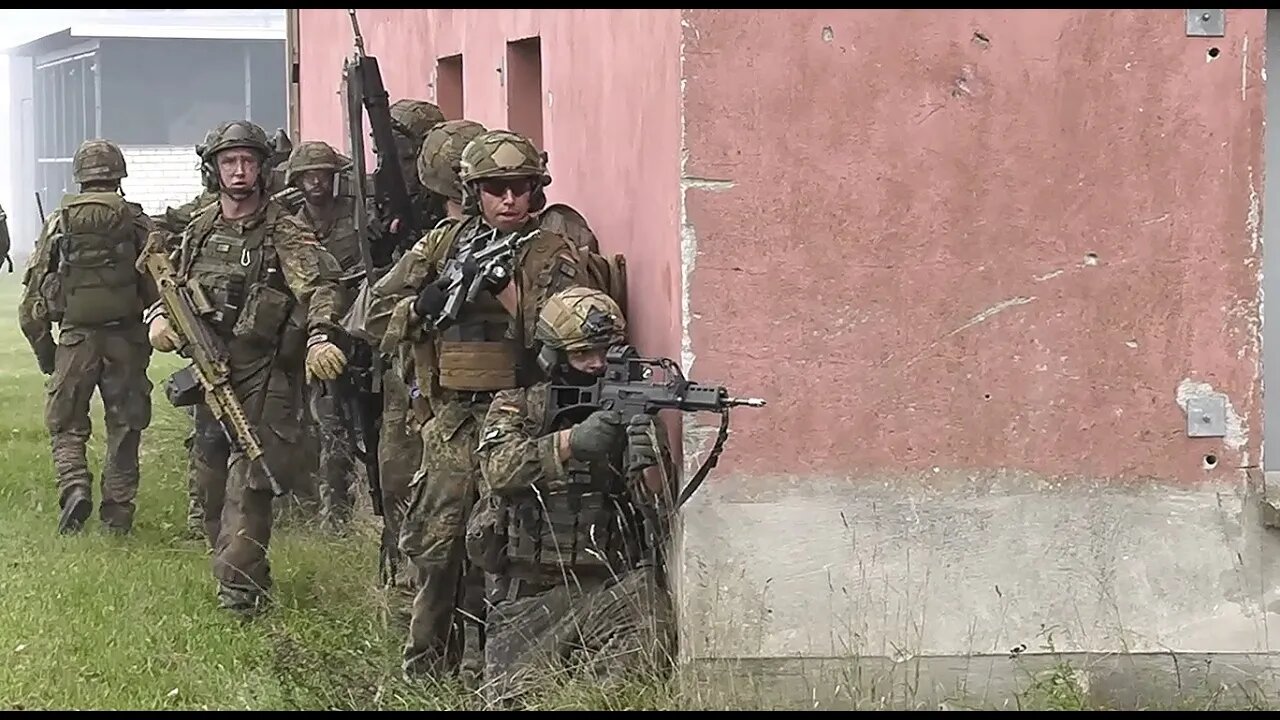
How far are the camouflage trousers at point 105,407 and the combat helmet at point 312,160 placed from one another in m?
1.40

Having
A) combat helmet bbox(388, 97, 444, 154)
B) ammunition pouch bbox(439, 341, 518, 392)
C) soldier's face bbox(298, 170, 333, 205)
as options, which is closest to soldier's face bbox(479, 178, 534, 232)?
ammunition pouch bbox(439, 341, 518, 392)

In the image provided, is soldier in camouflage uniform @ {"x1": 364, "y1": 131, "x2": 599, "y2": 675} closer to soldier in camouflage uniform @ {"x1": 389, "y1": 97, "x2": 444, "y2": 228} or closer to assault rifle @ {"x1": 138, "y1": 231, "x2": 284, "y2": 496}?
assault rifle @ {"x1": 138, "y1": 231, "x2": 284, "y2": 496}

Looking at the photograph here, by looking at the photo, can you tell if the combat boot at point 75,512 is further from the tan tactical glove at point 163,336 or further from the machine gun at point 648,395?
the machine gun at point 648,395

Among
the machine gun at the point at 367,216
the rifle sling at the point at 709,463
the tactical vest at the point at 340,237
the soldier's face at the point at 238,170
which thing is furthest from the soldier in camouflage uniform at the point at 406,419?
the rifle sling at the point at 709,463

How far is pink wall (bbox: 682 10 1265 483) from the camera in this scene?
526 centimetres

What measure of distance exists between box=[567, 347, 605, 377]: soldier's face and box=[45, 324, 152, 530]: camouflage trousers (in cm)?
438

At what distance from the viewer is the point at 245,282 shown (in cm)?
727

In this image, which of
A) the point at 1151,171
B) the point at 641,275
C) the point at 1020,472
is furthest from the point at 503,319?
the point at 1151,171

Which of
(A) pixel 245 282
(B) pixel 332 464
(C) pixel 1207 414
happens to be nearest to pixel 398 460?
(A) pixel 245 282

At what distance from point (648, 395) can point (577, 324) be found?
37 cm

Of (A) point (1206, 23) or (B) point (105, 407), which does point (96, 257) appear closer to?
(B) point (105, 407)

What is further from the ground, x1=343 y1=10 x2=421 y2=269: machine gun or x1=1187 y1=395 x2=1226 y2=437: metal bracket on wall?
x1=343 y1=10 x2=421 y2=269: machine gun

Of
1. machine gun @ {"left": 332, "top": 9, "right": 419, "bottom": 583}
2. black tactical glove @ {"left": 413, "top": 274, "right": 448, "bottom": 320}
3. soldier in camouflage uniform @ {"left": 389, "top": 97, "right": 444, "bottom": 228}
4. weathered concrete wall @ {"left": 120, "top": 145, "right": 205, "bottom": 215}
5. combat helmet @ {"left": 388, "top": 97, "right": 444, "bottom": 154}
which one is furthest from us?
weathered concrete wall @ {"left": 120, "top": 145, "right": 205, "bottom": 215}

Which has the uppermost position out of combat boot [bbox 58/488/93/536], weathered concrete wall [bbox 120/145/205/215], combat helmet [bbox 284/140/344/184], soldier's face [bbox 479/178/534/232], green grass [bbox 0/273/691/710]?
weathered concrete wall [bbox 120/145/205/215]
